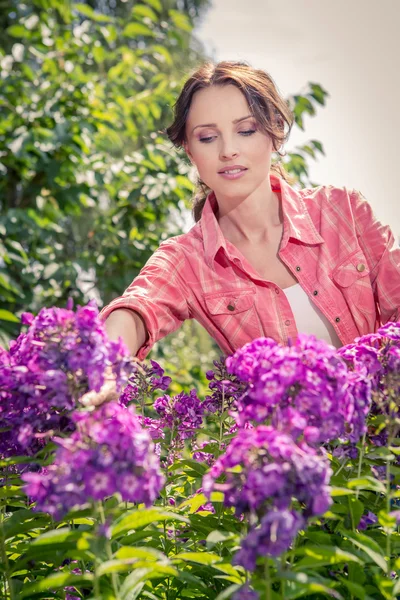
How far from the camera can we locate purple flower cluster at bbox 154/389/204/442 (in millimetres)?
2049

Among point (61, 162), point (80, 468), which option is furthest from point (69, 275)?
point (80, 468)

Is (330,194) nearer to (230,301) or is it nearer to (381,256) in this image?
(381,256)

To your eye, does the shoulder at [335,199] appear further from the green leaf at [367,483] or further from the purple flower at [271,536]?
the purple flower at [271,536]

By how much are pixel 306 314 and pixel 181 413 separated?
738mm

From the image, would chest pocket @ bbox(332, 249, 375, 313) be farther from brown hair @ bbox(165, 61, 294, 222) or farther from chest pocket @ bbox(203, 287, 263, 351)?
brown hair @ bbox(165, 61, 294, 222)

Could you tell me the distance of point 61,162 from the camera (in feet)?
15.4

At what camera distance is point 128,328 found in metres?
2.09

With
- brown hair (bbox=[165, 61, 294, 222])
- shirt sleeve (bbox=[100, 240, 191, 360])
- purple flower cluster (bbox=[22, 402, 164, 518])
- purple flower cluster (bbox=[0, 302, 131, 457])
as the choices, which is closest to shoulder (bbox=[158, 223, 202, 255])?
shirt sleeve (bbox=[100, 240, 191, 360])

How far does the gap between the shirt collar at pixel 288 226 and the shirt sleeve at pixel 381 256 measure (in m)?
0.18

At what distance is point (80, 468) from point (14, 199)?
4.52 metres

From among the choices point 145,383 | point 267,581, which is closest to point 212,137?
point 145,383

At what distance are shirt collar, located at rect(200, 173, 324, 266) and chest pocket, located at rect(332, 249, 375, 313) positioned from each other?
0.45ft

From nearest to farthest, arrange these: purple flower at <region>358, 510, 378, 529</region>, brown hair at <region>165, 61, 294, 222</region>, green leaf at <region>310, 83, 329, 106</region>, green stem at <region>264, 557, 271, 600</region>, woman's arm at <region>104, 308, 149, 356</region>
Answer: green stem at <region>264, 557, 271, 600</region> < purple flower at <region>358, 510, 378, 529</region> < woman's arm at <region>104, 308, 149, 356</region> < brown hair at <region>165, 61, 294, 222</region> < green leaf at <region>310, 83, 329, 106</region>

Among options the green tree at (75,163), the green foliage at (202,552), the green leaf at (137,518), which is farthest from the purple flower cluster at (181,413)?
the green tree at (75,163)
